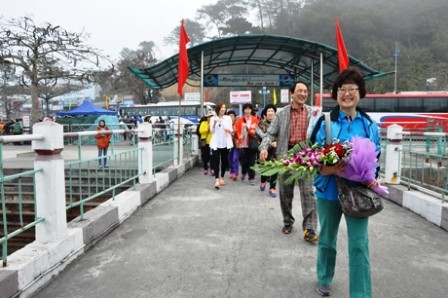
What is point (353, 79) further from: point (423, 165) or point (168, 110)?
point (168, 110)

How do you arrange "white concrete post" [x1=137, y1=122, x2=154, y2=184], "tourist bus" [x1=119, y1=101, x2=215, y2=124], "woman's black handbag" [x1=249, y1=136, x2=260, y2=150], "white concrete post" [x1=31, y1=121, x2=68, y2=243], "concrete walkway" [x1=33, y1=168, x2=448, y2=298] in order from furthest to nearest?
1. "tourist bus" [x1=119, y1=101, x2=215, y2=124]
2. "woman's black handbag" [x1=249, y1=136, x2=260, y2=150]
3. "white concrete post" [x1=137, y1=122, x2=154, y2=184]
4. "white concrete post" [x1=31, y1=121, x2=68, y2=243]
5. "concrete walkway" [x1=33, y1=168, x2=448, y2=298]

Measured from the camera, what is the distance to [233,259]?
3600 mm

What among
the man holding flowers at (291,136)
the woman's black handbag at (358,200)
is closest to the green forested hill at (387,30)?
the man holding flowers at (291,136)

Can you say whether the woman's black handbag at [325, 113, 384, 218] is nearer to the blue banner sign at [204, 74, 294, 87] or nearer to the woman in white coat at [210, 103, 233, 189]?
the woman in white coat at [210, 103, 233, 189]

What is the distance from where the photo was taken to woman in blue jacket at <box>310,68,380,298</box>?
248 centimetres

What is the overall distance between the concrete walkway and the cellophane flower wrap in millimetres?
1043

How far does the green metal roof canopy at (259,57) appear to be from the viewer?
400 inches

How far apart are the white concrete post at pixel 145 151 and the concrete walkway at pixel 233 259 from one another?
0.93 m

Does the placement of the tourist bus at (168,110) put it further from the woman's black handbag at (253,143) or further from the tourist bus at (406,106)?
the woman's black handbag at (253,143)

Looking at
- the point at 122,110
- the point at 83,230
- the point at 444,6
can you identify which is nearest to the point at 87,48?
the point at 83,230

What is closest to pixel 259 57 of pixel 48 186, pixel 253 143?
pixel 253 143

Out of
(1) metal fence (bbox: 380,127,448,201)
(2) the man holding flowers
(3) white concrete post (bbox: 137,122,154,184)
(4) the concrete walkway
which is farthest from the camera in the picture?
(3) white concrete post (bbox: 137,122,154,184)

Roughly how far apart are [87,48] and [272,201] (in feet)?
40.1

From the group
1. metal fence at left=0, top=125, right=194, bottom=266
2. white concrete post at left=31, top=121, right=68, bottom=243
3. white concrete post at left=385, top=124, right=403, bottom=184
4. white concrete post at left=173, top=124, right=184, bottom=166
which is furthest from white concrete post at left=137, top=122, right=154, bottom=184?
white concrete post at left=385, top=124, right=403, bottom=184
